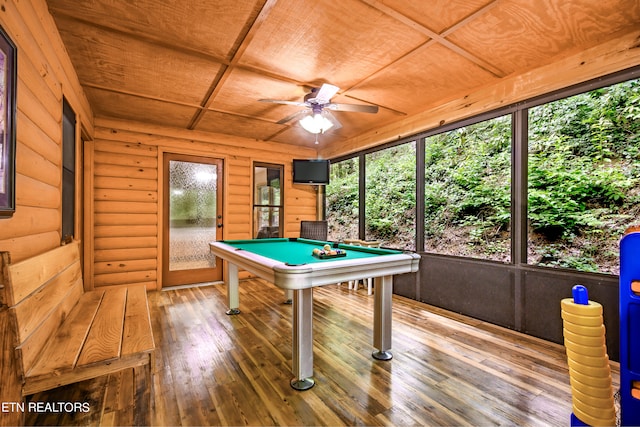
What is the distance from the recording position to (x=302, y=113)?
381cm

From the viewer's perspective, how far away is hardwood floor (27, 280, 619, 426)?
1662mm

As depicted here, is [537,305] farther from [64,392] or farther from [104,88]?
[104,88]

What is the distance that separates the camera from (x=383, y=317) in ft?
7.76

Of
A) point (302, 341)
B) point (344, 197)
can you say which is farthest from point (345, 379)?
point (344, 197)

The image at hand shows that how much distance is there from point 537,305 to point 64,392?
12.5 ft

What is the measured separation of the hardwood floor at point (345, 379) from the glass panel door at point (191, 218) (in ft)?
4.84

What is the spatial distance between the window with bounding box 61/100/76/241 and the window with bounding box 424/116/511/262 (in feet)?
13.4

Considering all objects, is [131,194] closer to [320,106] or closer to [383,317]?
[320,106]

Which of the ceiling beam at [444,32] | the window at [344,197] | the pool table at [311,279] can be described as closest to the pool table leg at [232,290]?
the pool table at [311,279]

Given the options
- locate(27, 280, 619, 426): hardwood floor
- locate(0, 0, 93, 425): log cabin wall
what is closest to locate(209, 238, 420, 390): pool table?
locate(27, 280, 619, 426): hardwood floor

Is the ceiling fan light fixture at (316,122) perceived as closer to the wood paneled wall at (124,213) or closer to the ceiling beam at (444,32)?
the ceiling beam at (444,32)

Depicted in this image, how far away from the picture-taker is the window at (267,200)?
5359 mm

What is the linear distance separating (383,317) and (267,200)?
3.64 m

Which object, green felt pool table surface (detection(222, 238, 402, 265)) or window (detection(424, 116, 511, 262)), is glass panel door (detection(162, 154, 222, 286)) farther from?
window (detection(424, 116, 511, 262))
